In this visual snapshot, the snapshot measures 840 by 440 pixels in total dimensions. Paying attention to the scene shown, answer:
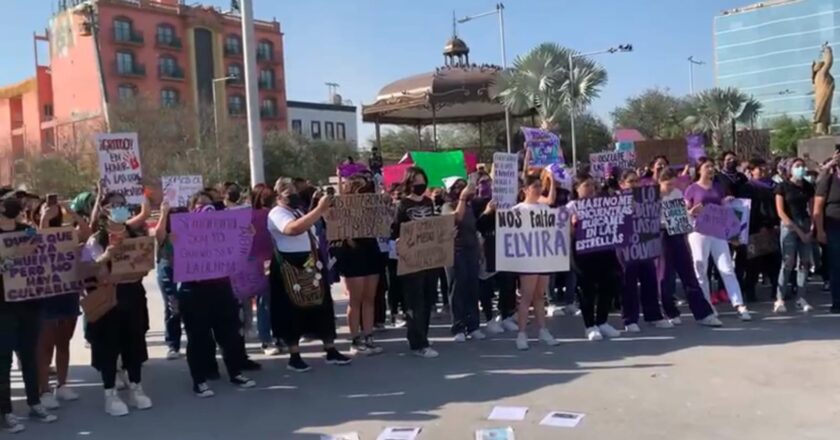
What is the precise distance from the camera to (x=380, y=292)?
10.1 m

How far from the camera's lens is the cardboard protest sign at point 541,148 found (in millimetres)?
13023

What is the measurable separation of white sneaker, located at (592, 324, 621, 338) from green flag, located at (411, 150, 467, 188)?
6.24 metres

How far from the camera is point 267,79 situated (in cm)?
8356

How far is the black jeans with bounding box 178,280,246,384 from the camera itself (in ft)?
25.3

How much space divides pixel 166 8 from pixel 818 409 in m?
76.2

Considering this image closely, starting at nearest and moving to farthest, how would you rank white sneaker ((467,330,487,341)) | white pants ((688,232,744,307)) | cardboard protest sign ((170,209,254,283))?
→ 1. cardboard protest sign ((170,209,254,283))
2. white sneaker ((467,330,487,341))
3. white pants ((688,232,744,307))

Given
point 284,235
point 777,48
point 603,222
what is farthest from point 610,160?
point 777,48

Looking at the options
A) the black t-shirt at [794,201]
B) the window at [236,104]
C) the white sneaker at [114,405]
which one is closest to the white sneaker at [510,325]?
the black t-shirt at [794,201]

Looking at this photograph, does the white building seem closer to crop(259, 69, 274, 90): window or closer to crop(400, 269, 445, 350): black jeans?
crop(259, 69, 274, 90): window

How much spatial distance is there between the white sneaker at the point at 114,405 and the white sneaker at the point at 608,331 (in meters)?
4.98

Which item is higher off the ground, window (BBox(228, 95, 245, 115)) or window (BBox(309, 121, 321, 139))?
window (BBox(228, 95, 245, 115))

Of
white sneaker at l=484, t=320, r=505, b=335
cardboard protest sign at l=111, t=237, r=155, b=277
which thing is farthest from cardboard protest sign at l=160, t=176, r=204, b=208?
white sneaker at l=484, t=320, r=505, b=335

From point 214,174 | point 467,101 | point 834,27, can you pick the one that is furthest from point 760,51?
point 467,101

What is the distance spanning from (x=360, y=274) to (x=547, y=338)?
7.01ft
